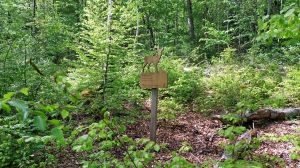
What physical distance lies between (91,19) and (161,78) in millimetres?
2484

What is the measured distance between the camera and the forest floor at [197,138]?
13.5 ft

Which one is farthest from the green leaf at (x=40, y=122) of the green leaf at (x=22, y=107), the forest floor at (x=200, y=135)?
the forest floor at (x=200, y=135)

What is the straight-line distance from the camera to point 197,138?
17.1 ft

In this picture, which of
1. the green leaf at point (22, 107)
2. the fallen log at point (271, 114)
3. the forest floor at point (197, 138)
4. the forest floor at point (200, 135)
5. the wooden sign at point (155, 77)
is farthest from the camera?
the fallen log at point (271, 114)

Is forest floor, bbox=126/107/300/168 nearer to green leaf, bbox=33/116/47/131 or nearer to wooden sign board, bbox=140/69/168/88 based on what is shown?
wooden sign board, bbox=140/69/168/88

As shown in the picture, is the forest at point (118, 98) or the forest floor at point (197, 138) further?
the forest floor at point (197, 138)

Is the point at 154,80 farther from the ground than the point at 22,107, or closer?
closer

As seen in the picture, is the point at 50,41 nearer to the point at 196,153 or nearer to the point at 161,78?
the point at 161,78

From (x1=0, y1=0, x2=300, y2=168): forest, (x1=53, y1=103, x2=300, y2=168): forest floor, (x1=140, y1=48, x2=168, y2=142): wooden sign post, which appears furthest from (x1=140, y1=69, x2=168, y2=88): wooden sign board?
(x1=53, y1=103, x2=300, y2=168): forest floor

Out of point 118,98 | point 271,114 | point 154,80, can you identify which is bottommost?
point 271,114

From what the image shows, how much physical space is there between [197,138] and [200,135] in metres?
0.23

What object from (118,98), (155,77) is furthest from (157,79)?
(118,98)

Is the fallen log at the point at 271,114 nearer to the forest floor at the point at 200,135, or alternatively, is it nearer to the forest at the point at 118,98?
the forest at the point at 118,98

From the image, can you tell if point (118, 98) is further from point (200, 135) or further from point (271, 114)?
point (271, 114)
